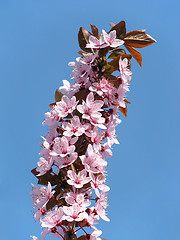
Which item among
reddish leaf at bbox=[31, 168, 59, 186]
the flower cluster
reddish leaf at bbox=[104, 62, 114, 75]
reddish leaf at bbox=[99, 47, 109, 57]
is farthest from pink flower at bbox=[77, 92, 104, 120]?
reddish leaf at bbox=[31, 168, 59, 186]

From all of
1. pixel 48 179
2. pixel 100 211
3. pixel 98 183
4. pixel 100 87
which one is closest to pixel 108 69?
pixel 100 87

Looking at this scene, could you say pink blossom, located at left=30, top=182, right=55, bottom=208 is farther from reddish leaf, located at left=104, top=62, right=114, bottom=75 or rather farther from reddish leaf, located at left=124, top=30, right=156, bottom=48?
reddish leaf, located at left=124, top=30, right=156, bottom=48

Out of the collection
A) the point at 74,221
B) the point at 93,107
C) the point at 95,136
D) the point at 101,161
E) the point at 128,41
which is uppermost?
the point at 128,41

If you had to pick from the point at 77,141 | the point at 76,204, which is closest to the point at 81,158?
the point at 77,141

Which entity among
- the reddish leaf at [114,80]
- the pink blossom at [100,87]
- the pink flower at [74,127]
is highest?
the reddish leaf at [114,80]

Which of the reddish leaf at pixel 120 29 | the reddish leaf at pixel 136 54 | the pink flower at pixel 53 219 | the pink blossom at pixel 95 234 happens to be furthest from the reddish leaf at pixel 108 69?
the pink blossom at pixel 95 234

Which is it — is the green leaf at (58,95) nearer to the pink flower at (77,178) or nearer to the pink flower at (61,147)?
the pink flower at (61,147)

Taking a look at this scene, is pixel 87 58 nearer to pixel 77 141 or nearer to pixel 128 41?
pixel 128 41
